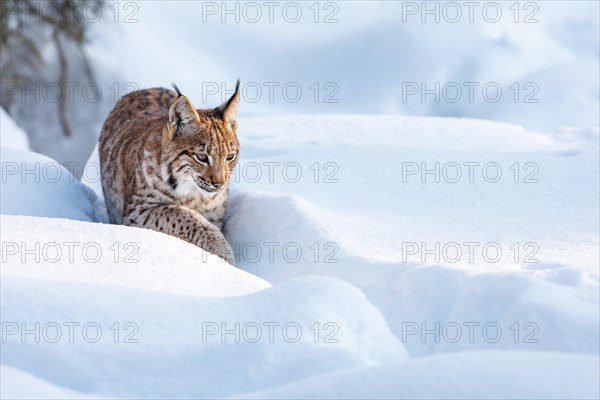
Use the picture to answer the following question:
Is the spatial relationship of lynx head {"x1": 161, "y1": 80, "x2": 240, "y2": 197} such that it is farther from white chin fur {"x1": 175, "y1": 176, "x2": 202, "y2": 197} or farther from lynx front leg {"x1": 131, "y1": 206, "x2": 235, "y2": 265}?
lynx front leg {"x1": 131, "y1": 206, "x2": 235, "y2": 265}

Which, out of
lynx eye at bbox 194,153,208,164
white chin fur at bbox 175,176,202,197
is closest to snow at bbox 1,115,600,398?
white chin fur at bbox 175,176,202,197

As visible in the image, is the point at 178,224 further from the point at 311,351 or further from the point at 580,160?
the point at 580,160

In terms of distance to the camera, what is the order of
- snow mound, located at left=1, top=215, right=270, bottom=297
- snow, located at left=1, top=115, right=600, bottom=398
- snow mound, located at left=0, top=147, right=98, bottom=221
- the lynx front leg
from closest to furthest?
snow, located at left=1, top=115, right=600, bottom=398
snow mound, located at left=1, top=215, right=270, bottom=297
the lynx front leg
snow mound, located at left=0, top=147, right=98, bottom=221

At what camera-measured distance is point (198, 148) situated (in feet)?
16.2

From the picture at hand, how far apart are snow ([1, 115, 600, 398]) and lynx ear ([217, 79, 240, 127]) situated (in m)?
0.46

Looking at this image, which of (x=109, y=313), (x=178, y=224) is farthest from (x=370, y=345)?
(x=178, y=224)

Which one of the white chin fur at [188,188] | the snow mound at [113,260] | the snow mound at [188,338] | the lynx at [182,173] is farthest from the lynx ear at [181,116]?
the snow mound at [188,338]

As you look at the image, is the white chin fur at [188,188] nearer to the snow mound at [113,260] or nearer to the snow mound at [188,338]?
the snow mound at [113,260]

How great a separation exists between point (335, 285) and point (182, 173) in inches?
84.4

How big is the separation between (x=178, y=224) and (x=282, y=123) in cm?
278

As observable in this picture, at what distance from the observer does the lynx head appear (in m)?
4.94

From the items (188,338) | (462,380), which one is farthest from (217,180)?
(462,380)

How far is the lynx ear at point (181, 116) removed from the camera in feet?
16.1

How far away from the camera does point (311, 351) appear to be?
9.25 feet
